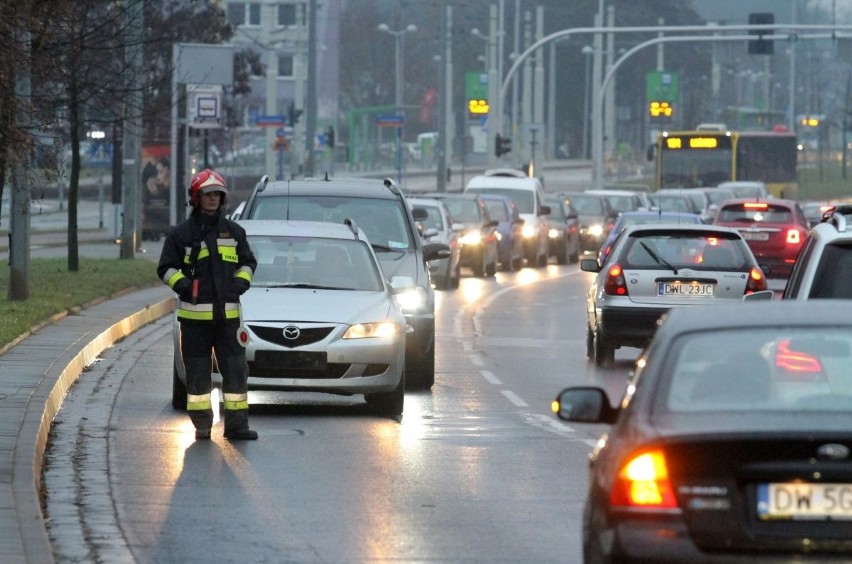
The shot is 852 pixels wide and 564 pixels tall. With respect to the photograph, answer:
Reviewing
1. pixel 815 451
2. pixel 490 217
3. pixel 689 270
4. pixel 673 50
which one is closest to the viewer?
pixel 815 451

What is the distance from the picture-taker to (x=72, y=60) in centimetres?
2619

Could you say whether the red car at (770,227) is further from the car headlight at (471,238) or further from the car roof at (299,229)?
the car roof at (299,229)

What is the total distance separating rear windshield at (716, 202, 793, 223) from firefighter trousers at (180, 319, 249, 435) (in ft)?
74.6

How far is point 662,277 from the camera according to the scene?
2077cm

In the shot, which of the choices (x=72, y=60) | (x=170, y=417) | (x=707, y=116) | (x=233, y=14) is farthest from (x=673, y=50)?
(x=170, y=417)

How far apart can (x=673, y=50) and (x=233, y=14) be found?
35.5 meters

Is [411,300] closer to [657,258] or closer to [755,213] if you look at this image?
[657,258]

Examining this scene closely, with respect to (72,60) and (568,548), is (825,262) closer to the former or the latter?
(568,548)

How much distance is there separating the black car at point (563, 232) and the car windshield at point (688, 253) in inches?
1097

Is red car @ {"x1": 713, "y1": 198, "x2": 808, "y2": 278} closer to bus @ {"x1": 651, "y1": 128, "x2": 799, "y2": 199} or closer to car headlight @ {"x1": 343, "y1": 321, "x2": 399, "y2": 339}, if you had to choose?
car headlight @ {"x1": 343, "y1": 321, "x2": 399, "y2": 339}

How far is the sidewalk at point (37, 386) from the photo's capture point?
9.47 metres

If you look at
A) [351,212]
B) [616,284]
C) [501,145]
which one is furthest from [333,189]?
[501,145]

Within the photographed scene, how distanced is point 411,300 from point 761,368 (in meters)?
11.0

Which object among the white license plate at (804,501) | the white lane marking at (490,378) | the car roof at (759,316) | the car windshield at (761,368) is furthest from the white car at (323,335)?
the white license plate at (804,501)
